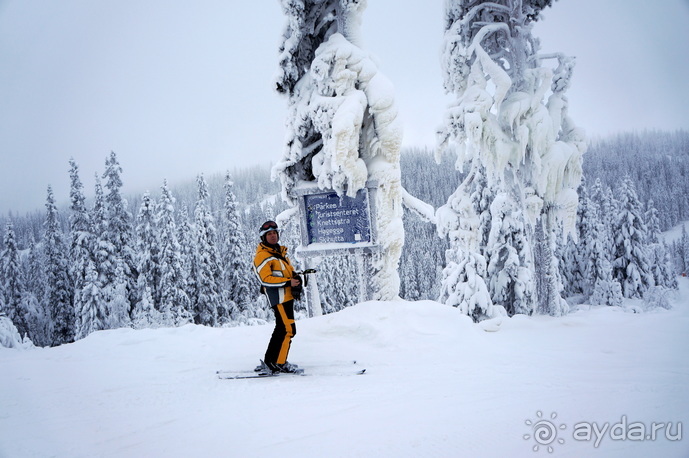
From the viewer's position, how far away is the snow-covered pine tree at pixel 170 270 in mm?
27562

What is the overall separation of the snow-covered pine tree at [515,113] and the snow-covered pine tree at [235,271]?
23.6 metres

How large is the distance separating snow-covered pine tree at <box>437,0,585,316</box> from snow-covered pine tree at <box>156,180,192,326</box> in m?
23.4

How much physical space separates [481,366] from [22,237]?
26537 millimetres

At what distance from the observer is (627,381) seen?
3633 mm

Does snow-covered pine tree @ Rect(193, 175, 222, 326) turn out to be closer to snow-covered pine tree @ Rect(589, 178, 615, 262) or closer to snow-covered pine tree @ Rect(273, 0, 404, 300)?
snow-covered pine tree @ Rect(273, 0, 404, 300)

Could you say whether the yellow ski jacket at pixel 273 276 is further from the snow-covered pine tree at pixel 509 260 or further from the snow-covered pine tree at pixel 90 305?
the snow-covered pine tree at pixel 90 305

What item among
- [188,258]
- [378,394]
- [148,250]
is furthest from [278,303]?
[188,258]

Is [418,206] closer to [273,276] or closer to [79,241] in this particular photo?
[273,276]

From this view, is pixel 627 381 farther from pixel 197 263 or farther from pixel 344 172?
pixel 197 263

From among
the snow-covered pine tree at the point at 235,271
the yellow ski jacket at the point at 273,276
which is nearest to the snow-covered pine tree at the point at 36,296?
the snow-covered pine tree at the point at 235,271

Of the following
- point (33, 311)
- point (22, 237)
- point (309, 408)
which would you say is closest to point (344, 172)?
point (309, 408)

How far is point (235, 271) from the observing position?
107 ft

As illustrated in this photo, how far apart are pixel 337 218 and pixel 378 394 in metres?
4.00

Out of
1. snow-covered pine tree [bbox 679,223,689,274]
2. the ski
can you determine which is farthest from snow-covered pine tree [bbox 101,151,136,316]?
snow-covered pine tree [bbox 679,223,689,274]
